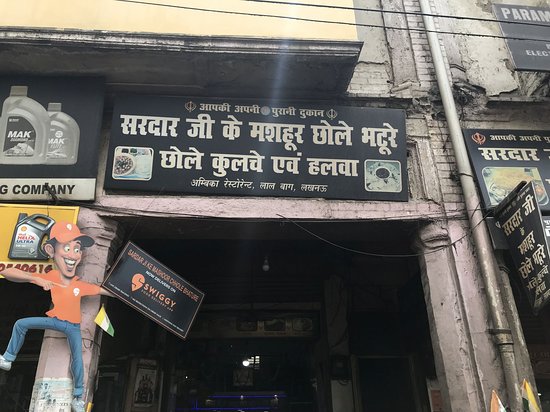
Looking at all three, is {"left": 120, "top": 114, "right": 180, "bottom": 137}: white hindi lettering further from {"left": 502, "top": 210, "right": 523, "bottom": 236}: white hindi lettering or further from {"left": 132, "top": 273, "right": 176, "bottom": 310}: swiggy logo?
{"left": 502, "top": 210, "right": 523, "bottom": 236}: white hindi lettering

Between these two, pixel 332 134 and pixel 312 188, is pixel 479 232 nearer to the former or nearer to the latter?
pixel 312 188

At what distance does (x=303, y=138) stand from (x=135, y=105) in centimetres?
216

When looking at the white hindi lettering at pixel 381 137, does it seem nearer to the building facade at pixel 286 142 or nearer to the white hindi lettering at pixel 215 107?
the building facade at pixel 286 142

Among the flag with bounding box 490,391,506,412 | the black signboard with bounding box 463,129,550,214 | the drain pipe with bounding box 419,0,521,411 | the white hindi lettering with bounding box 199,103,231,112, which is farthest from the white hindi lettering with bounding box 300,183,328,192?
the flag with bounding box 490,391,506,412

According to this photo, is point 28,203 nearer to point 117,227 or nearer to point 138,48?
point 117,227

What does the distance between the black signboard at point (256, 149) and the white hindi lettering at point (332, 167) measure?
0.01 m

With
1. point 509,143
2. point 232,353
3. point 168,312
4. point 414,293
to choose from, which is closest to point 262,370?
point 232,353

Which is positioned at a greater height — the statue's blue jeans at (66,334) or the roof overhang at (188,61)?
the roof overhang at (188,61)

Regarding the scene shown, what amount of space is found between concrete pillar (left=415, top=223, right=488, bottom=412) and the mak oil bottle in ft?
14.2

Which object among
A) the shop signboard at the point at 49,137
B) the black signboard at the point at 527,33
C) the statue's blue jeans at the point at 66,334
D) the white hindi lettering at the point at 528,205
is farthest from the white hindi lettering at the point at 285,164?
the black signboard at the point at 527,33

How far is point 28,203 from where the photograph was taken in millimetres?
5156

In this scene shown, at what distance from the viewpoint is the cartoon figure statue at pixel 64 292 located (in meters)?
4.54

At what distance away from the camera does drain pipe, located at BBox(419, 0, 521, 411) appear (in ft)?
15.4

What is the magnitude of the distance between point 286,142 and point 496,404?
368 centimetres
